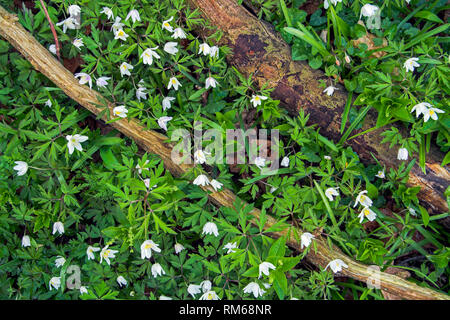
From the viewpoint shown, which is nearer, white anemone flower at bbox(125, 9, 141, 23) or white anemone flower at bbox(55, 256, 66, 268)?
white anemone flower at bbox(125, 9, 141, 23)

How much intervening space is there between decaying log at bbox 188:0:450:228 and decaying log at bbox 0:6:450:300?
709mm

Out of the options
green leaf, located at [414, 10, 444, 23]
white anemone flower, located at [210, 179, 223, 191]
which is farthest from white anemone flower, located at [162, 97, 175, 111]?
green leaf, located at [414, 10, 444, 23]

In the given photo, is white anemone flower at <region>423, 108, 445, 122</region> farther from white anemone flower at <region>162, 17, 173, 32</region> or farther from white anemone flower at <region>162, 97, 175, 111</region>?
white anemone flower at <region>162, 17, 173, 32</region>

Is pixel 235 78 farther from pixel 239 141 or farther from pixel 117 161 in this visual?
pixel 117 161

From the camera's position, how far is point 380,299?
288cm

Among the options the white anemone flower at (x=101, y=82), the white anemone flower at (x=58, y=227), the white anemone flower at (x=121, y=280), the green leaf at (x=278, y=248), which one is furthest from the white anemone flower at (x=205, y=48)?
the white anemone flower at (x=121, y=280)

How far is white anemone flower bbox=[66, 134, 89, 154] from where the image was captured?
2.70 meters

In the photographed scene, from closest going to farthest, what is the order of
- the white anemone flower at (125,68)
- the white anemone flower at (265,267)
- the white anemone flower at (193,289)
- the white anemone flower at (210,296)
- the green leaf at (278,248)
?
the white anemone flower at (265,267)
the green leaf at (278,248)
the white anemone flower at (210,296)
the white anemone flower at (193,289)
the white anemone flower at (125,68)

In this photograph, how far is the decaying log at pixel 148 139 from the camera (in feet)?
9.19

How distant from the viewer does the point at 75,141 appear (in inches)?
107

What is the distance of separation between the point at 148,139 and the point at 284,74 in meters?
1.26

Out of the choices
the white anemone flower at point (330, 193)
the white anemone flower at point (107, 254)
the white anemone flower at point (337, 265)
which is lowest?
the white anemone flower at point (107, 254)

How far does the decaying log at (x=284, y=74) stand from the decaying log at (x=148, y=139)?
0.71 meters

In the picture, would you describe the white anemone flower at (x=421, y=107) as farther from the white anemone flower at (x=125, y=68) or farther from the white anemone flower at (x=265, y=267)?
the white anemone flower at (x=125, y=68)
